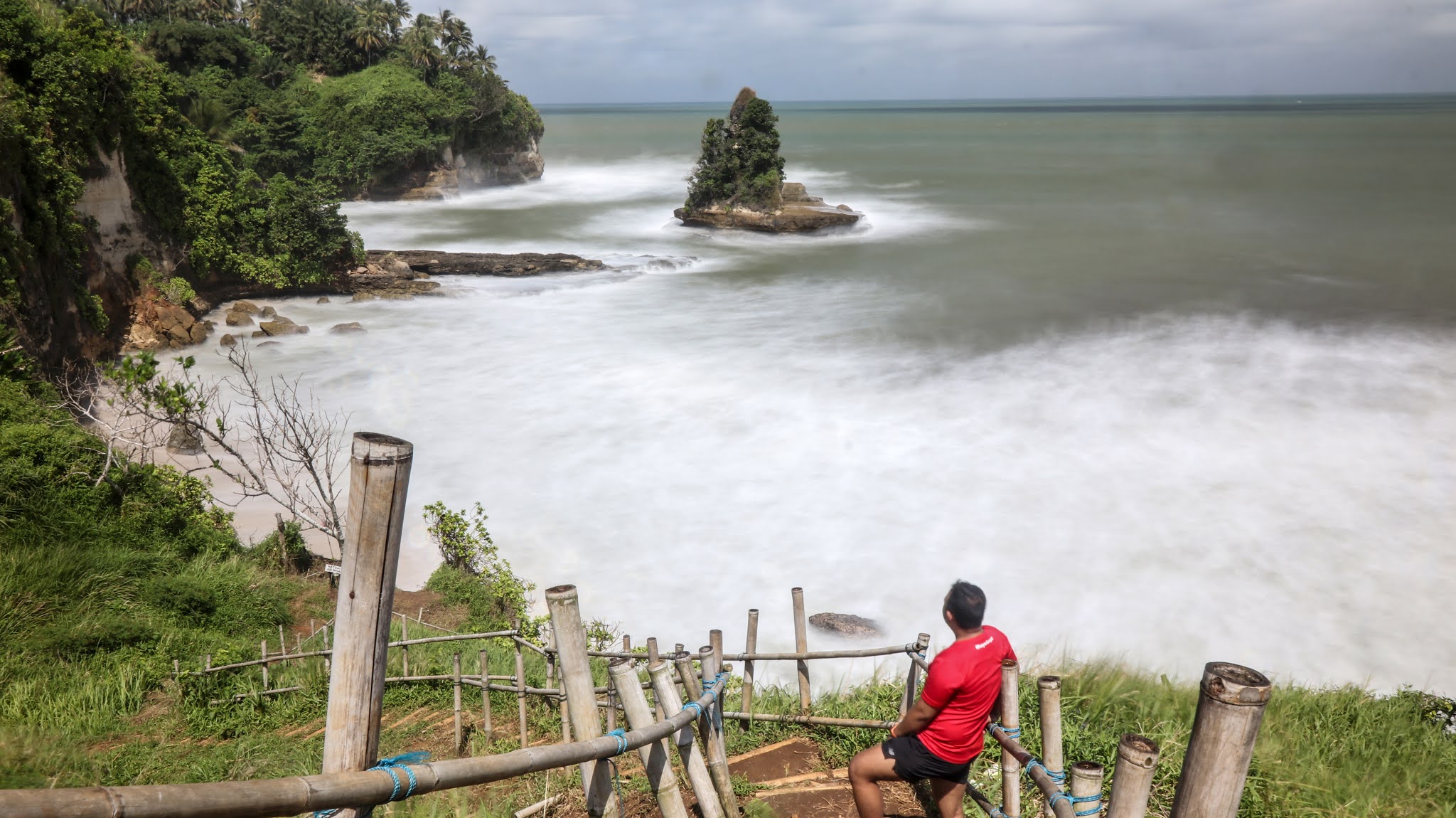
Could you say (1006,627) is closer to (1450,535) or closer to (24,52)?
(1450,535)

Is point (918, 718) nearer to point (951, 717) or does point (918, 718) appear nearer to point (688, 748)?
point (951, 717)

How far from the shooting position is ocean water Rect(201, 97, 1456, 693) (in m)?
12.0

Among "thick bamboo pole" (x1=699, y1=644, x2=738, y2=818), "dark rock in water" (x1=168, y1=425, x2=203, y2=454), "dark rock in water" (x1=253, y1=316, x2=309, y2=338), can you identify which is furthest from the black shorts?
"dark rock in water" (x1=253, y1=316, x2=309, y2=338)

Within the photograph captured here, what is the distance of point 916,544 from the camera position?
44.2 feet

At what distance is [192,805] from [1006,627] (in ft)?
36.3

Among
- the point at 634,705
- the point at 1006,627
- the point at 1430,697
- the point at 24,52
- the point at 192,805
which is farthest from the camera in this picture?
the point at 24,52

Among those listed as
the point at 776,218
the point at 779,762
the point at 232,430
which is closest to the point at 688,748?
the point at 779,762

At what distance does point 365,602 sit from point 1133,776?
1.99m

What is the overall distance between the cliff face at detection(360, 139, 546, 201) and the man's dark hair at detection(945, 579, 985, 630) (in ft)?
164

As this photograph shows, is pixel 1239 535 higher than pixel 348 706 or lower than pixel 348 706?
lower

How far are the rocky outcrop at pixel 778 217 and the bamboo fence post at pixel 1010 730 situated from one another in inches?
1462

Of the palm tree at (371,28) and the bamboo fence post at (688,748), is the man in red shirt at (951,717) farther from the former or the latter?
the palm tree at (371,28)

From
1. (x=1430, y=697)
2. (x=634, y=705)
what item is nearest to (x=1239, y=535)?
(x=1430, y=697)

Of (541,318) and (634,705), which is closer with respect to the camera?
(634,705)
